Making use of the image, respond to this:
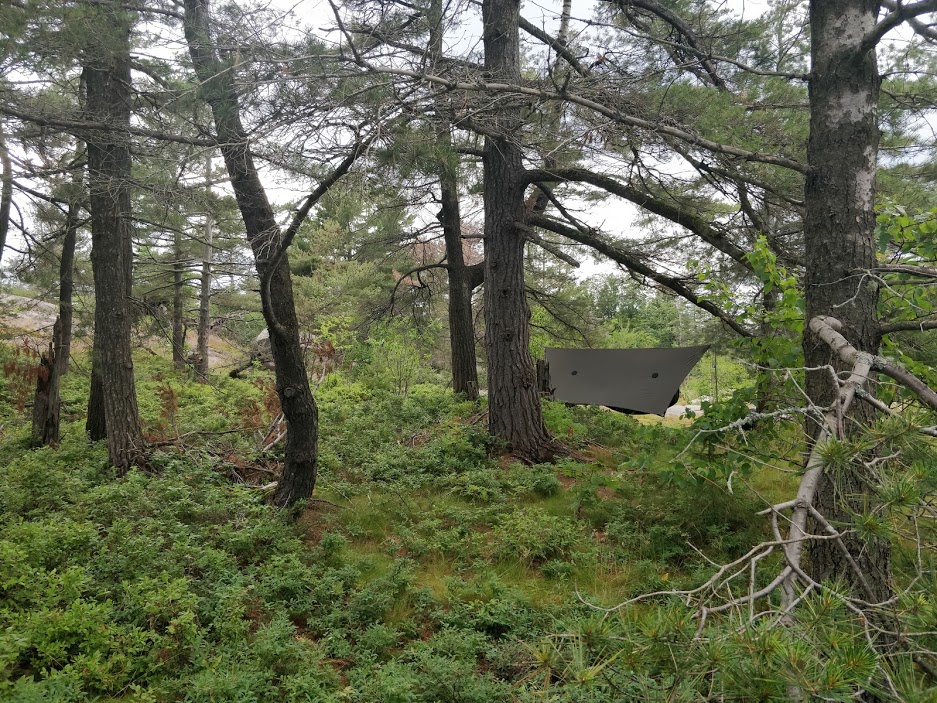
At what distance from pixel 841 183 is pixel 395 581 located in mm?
3156

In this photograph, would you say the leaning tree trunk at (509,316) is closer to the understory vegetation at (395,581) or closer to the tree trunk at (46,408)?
the understory vegetation at (395,581)

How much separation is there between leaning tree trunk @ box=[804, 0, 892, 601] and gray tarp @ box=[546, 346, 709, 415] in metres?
4.62

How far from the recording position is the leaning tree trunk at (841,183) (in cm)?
246

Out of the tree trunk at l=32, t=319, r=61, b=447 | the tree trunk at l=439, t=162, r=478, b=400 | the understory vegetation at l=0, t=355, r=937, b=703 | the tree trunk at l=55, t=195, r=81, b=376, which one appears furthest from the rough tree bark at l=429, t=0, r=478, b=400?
the tree trunk at l=32, t=319, r=61, b=447

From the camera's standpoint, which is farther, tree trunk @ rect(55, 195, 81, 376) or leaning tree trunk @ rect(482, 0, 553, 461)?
tree trunk @ rect(55, 195, 81, 376)

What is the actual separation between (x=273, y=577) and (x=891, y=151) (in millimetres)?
4969

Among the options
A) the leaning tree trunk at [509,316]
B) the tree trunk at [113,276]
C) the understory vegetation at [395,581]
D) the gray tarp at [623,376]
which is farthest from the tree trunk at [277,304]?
the gray tarp at [623,376]

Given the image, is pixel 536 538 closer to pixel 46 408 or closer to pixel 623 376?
pixel 623 376

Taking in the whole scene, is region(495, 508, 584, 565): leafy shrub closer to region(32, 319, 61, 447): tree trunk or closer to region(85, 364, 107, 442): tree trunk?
region(85, 364, 107, 442): tree trunk

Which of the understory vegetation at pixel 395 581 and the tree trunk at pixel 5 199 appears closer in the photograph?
the understory vegetation at pixel 395 581

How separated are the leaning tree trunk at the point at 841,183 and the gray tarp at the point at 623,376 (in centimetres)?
462

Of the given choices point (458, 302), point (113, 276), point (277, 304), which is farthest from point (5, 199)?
point (458, 302)

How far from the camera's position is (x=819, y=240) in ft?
8.45

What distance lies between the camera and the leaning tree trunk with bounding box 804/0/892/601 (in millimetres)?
2461
